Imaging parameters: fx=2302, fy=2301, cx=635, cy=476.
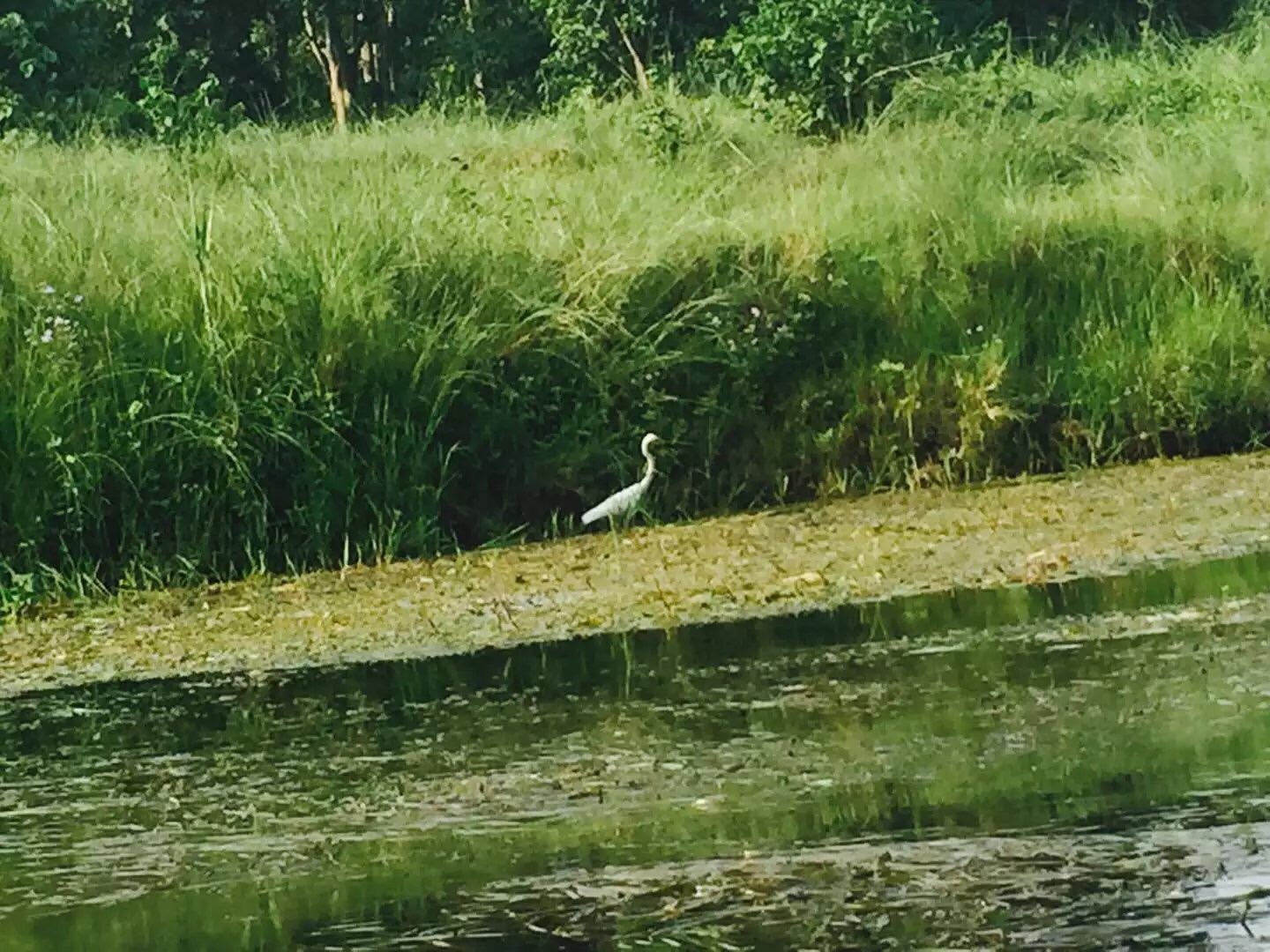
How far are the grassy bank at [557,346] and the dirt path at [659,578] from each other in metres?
0.34

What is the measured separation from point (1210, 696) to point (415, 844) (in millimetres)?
1882

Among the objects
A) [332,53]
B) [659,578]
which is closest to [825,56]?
[659,578]

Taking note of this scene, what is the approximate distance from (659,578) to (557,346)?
1.69 metres

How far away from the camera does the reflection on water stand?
3.82 m

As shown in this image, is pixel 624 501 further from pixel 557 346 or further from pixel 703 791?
pixel 703 791

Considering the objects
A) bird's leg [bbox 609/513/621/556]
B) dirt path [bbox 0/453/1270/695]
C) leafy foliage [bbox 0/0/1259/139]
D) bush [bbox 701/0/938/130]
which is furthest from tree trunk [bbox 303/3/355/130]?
dirt path [bbox 0/453/1270/695]

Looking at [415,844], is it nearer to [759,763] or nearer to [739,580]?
[759,763]

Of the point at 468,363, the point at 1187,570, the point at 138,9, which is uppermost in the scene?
the point at 138,9

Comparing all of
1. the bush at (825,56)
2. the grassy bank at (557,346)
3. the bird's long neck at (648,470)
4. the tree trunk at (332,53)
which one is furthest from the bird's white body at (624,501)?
the tree trunk at (332,53)

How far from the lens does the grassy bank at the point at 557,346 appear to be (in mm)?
8367

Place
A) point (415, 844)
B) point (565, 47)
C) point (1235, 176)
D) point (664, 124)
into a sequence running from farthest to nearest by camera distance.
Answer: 1. point (565, 47)
2. point (664, 124)
3. point (1235, 176)
4. point (415, 844)

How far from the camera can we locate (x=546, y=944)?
374 cm

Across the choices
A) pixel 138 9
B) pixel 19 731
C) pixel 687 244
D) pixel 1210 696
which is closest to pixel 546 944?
pixel 1210 696

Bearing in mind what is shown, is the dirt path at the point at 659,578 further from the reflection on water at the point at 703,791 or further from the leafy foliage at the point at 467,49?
the leafy foliage at the point at 467,49
